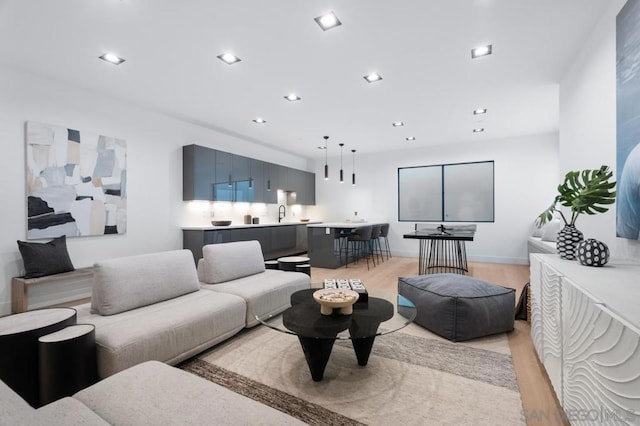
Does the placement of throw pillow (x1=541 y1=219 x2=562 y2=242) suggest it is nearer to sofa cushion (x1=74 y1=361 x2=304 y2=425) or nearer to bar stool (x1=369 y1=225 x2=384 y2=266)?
bar stool (x1=369 y1=225 x2=384 y2=266)

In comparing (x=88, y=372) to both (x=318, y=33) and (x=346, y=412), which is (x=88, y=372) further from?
(x=318, y=33)

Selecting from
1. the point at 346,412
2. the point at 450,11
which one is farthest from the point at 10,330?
the point at 450,11

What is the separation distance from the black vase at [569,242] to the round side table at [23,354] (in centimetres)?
342

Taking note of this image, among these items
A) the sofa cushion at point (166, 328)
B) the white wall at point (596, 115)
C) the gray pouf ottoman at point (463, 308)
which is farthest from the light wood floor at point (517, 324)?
the sofa cushion at point (166, 328)

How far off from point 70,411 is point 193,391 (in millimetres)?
392

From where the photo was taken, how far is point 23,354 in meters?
1.60

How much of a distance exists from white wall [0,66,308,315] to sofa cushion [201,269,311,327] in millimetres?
2283

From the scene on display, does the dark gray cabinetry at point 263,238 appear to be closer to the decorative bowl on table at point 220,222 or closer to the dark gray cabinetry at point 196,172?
the decorative bowl on table at point 220,222

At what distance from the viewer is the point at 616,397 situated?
98cm

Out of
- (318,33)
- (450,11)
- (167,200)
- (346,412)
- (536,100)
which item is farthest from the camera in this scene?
(167,200)

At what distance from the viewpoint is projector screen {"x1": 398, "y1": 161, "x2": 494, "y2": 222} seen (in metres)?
6.79

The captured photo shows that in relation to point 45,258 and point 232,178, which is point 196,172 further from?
point 45,258

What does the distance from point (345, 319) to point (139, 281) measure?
165cm

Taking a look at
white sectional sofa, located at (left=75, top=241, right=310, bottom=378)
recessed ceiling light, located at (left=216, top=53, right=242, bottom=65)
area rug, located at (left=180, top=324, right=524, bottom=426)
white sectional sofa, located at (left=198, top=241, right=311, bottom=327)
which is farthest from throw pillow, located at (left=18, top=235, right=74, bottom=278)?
recessed ceiling light, located at (left=216, top=53, right=242, bottom=65)
